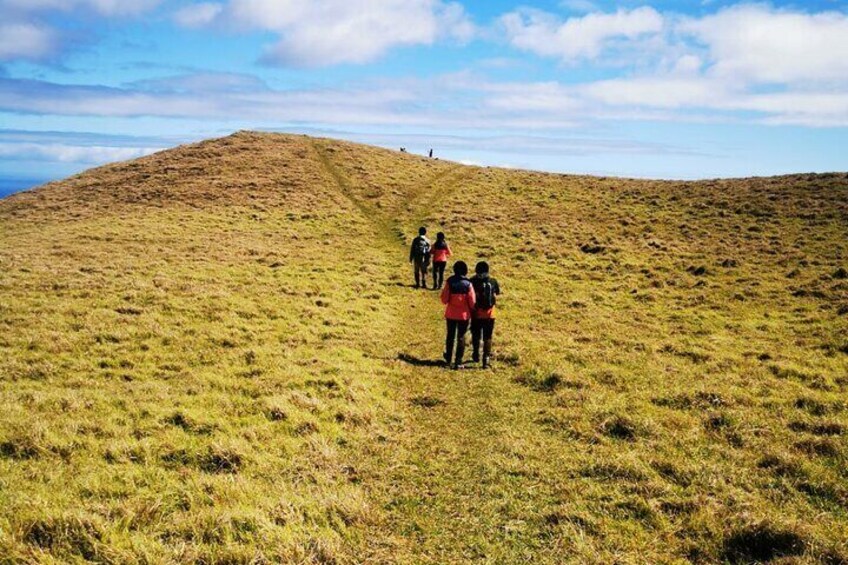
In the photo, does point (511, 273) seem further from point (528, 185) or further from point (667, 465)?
point (528, 185)

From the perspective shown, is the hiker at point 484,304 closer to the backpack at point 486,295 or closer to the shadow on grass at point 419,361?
the backpack at point 486,295

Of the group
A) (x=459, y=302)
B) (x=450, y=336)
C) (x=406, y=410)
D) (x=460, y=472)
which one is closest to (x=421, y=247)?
(x=450, y=336)

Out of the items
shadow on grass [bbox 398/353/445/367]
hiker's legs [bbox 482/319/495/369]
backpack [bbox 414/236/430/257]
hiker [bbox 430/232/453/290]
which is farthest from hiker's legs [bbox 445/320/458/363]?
backpack [bbox 414/236/430/257]

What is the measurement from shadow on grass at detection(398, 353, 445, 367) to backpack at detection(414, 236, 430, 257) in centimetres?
1025

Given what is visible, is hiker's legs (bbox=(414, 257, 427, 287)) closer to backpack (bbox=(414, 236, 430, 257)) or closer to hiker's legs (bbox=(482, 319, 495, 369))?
backpack (bbox=(414, 236, 430, 257))

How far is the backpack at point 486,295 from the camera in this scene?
14.3 metres

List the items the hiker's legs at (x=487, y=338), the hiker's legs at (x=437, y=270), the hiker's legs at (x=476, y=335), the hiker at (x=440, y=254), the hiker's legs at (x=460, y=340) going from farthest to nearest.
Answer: the hiker's legs at (x=437, y=270)
the hiker at (x=440, y=254)
the hiker's legs at (x=476, y=335)
the hiker's legs at (x=487, y=338)
the hiker's legs at (x=460, y=340)

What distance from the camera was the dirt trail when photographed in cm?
698

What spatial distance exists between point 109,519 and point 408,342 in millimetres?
11391

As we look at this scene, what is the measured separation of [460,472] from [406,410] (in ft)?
9.84

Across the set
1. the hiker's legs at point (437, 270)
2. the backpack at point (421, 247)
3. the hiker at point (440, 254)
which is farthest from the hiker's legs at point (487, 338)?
the backpack at point (421, 247)

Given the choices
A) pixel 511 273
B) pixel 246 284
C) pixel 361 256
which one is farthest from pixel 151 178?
pixel 511 273

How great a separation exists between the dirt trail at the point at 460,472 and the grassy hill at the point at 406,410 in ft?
0.16

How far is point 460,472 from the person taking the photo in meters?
8.85
